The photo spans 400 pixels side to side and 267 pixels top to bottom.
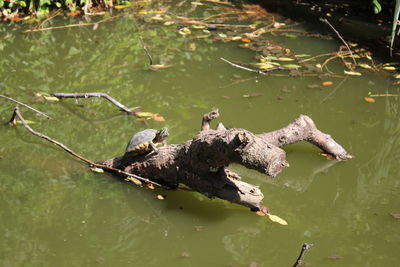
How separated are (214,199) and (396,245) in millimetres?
1065

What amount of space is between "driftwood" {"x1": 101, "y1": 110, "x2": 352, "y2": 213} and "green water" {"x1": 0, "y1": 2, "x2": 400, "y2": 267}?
125 mm

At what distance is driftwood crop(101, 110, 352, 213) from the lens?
110 inches

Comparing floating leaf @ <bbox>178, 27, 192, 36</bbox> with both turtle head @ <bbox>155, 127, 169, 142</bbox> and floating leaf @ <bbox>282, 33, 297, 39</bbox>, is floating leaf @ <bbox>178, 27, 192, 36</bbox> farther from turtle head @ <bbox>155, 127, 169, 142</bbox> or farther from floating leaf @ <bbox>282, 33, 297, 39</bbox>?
turtle head @ <bbox>155, 127, 169, 142</bbox>

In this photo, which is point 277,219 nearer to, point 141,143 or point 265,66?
point 141,143

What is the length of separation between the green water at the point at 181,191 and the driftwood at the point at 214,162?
0.12 metres

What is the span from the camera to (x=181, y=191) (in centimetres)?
338

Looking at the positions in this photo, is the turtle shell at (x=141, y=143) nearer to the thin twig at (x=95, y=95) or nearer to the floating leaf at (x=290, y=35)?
the thin twig at (x=95, y=95)

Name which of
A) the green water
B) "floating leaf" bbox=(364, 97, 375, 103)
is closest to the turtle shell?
the green water

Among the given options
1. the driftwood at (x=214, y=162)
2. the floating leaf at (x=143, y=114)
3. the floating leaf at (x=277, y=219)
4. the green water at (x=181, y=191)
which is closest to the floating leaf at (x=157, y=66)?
the green water at (x=181, y=191)

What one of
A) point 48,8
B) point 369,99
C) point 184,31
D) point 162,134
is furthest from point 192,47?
point 162,134

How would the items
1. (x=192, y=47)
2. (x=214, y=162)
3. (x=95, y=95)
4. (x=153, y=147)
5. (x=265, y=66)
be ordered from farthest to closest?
1. (x=192, y=47)
2. (x=265, y=66)
3. (x=95, y=95)
4. (x=153, y=147)
5. (x=214, y=162)

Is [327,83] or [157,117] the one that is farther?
[327,83]

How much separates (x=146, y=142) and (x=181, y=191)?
377mm

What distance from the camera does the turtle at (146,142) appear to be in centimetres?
334
